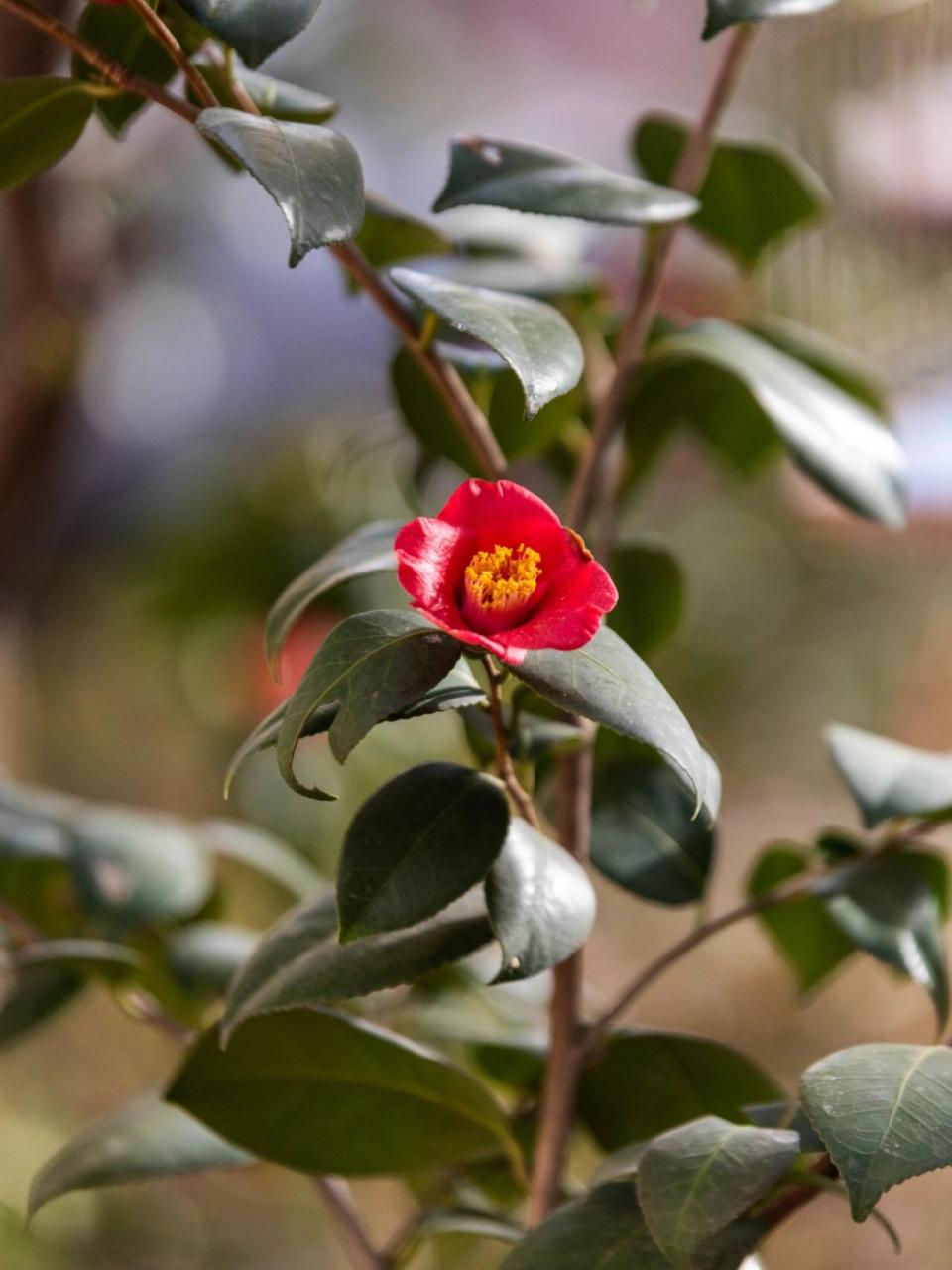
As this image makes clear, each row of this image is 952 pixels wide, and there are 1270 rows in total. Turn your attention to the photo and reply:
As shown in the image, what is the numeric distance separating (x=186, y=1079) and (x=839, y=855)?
26 centimetres

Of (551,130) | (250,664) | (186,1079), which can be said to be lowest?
(250,664)

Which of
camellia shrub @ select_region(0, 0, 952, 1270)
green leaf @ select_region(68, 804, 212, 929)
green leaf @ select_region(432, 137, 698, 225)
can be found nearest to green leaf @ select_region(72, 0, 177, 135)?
camellia shrub @ select_region(0, 0, 952, 1270)

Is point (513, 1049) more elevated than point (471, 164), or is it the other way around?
point (471, 164)

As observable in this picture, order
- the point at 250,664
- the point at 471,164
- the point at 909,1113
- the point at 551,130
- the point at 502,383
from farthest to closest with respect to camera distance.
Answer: the point at 551,130, the point at 250,664, the point at 502,383, the point at 471,164, the point at 909,1113

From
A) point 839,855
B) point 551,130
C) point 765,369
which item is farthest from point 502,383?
point 551,130

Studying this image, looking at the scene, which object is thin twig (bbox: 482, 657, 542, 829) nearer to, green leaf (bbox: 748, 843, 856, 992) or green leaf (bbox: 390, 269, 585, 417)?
green leaf (bbox: 390, 269, 585, 417)

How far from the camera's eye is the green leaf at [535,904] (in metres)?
0.35

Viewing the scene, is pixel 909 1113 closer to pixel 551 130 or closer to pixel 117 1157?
pixel 117 1157

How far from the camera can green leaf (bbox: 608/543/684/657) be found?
0.56 m

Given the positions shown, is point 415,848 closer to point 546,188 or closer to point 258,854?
point 546,188

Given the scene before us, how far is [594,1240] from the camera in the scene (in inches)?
14.1

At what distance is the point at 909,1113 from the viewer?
0.31 meters

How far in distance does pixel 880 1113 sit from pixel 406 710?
145 mm

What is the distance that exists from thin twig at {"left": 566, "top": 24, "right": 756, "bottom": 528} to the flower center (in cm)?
15
